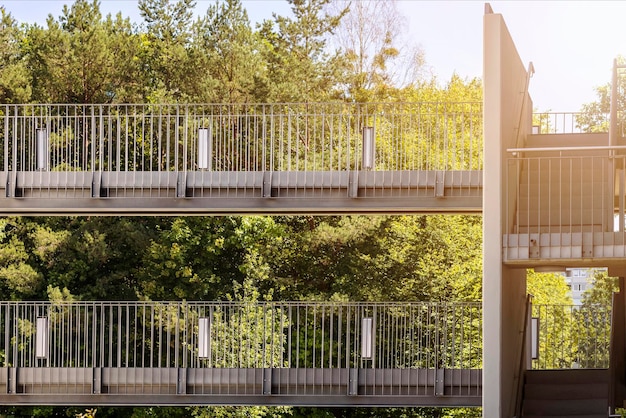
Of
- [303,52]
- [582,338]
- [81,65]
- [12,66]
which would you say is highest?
[303,52]

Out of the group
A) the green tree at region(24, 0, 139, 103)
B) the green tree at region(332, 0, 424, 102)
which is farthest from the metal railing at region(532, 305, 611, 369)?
the green tree at region(24, 0, 139, 103)

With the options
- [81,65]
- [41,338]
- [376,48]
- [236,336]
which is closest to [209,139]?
[41,338]

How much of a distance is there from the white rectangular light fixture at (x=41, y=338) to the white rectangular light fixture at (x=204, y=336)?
176cm

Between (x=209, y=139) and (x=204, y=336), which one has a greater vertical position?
(x=209, y=139)

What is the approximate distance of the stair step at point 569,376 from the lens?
435 inches

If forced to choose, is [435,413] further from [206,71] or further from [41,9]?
[41,9]

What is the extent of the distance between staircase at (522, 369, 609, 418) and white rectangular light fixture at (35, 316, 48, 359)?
547 cm

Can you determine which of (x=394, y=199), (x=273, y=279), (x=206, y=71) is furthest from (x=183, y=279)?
(x=394, y=199)

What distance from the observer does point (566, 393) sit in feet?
35.5

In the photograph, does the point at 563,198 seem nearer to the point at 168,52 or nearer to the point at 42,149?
the point at 42,149

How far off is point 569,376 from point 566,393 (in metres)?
0.29

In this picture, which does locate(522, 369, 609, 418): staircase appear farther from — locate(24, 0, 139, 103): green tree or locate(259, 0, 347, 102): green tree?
locate(24, 0, 139, 103): green tree

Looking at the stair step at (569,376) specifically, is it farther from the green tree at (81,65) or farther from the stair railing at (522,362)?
the green tree at (81,65)

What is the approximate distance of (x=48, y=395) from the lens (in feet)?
41.8
